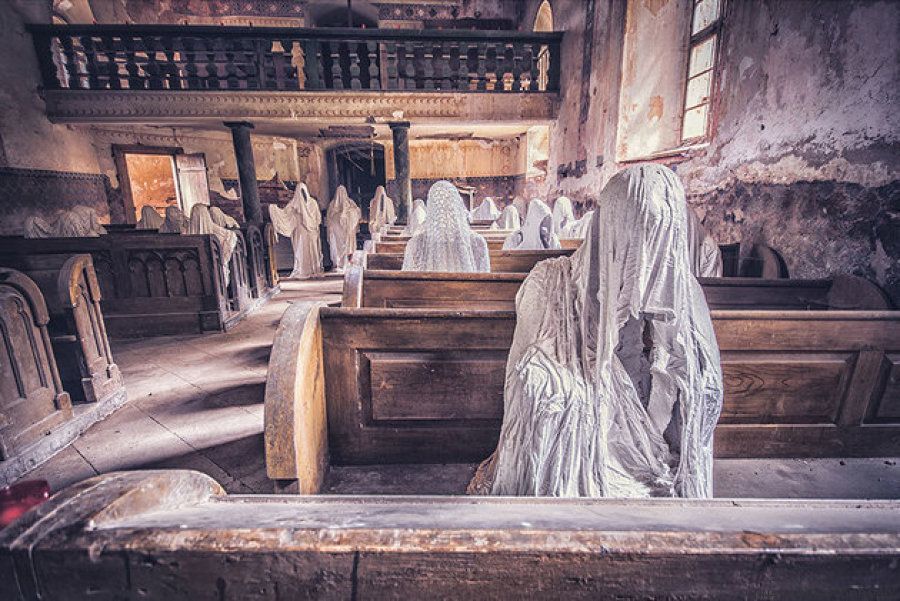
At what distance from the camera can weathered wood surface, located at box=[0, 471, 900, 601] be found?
24.3 inches

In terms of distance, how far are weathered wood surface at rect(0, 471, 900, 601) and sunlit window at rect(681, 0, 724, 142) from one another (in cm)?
527

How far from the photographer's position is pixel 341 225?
1089 centimetres

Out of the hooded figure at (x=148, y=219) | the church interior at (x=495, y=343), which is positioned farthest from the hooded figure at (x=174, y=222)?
the hooded figure at (x=148, y=219)

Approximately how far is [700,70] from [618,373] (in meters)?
5.40

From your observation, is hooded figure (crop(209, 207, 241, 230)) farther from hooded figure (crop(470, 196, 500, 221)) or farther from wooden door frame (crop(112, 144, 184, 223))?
hooded figure (crop(470, 196, 500, 221))

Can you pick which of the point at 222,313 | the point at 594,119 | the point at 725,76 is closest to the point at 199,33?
the point at 222,313

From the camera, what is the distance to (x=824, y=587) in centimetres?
63

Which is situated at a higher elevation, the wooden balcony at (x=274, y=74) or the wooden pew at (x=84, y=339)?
the wooden balcony at (x=274, y=74)

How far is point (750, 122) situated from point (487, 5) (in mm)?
13383

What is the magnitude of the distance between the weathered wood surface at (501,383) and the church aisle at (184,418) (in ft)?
3.41

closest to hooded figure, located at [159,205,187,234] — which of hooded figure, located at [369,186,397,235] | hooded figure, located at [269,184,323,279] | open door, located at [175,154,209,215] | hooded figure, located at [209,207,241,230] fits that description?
hooded figure, located at [209,207,241,230]

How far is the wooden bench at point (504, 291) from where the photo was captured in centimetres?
294

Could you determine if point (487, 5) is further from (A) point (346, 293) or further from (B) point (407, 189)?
(A) point (346, 293)

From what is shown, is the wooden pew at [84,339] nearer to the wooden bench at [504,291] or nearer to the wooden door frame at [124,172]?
the wooden bench at [504,291]
